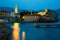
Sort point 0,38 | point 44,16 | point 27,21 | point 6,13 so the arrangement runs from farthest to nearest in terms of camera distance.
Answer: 1. point 6,13
2. point 44,16
3. point 27,21
4. point 0,38

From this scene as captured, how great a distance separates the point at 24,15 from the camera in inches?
1237

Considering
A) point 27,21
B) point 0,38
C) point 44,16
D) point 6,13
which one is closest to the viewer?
point 0,38

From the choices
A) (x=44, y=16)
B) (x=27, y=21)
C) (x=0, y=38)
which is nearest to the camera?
(x=0, y=38)

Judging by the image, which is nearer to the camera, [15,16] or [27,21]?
[27,21]

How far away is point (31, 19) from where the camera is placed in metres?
31.1

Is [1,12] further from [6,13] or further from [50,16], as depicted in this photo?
[50,16]

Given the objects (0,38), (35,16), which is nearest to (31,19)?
(35,16)

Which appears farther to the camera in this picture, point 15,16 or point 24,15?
point 15,16

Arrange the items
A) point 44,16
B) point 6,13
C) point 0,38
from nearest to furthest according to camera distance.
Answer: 1. point 0,38
2. point 44,16
3. point 6,13

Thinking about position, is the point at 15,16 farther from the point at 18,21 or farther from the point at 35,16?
the point at 35,16

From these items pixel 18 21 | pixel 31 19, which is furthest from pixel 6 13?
pixel 31 19

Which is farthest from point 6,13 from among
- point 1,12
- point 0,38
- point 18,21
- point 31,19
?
point 0,38

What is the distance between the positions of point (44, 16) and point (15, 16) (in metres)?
4.47

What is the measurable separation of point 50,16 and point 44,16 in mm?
859
